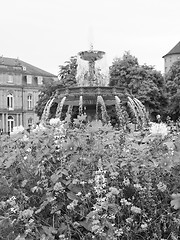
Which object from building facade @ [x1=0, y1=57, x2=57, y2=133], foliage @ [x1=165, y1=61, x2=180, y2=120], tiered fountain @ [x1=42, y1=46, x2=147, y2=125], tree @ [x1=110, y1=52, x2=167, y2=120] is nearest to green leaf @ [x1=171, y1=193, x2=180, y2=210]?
tiered fountain @ [x1=42, y1=46, x2=147, y2=125]

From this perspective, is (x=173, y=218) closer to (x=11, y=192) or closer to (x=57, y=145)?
(x=57, y=145)

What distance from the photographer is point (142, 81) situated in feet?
129

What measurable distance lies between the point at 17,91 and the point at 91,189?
68.0 meters

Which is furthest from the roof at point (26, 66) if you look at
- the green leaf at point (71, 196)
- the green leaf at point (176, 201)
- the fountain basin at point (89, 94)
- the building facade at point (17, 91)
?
the green leaf at point (176, 201)

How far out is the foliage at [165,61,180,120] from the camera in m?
38.4

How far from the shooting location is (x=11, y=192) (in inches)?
156

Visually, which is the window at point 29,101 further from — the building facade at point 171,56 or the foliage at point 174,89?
the foliage at point 174,89

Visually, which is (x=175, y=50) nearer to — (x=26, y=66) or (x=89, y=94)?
(x=26, y=66)

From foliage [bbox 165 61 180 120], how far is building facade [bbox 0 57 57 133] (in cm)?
3011

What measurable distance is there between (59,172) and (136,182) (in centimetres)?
62

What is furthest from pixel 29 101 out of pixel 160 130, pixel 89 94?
pixel 160 130

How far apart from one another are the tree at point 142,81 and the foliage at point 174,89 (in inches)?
30.4

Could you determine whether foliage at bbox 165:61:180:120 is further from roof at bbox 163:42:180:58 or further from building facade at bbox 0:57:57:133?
roof at bbox 163:42:180:58

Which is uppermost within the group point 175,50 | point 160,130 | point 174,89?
point 175,50
